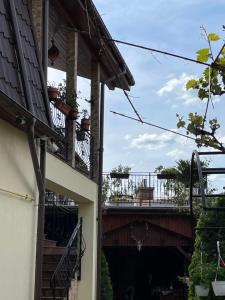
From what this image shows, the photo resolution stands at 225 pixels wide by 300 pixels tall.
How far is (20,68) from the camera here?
6336mm

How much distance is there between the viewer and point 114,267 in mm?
23297

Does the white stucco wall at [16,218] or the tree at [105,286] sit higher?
the white stucco wall at [16,218]

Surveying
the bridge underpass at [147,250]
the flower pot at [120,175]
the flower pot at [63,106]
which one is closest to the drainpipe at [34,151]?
the flower pot at [63,106]

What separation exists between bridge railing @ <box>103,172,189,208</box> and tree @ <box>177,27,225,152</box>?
1564cm

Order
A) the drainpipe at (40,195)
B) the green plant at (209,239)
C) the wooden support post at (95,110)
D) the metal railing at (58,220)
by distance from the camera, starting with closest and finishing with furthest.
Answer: the drainpipe at (40,195) < the green plant at (209,239) < the wooden support post at (95,110) < the metal railing at (58,220)

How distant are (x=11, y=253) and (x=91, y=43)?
6.53 meters

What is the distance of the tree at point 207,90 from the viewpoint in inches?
133

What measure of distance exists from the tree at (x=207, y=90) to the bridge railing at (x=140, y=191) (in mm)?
15637

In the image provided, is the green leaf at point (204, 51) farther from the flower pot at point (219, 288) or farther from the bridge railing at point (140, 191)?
the bridge railing at point (140, 191)

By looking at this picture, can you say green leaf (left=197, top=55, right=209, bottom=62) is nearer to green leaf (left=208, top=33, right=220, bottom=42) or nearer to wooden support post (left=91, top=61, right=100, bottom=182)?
green leaf (left=208, top=33, right=220, bottom=42)

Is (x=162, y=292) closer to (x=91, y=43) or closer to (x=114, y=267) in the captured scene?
(x=114, y=267)

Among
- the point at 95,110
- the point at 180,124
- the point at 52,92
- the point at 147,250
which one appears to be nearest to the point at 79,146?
the point at 95,110

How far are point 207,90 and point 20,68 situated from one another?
3.22 m

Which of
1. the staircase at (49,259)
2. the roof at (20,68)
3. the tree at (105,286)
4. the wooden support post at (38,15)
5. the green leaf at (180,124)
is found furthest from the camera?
the tree at (105,286)
